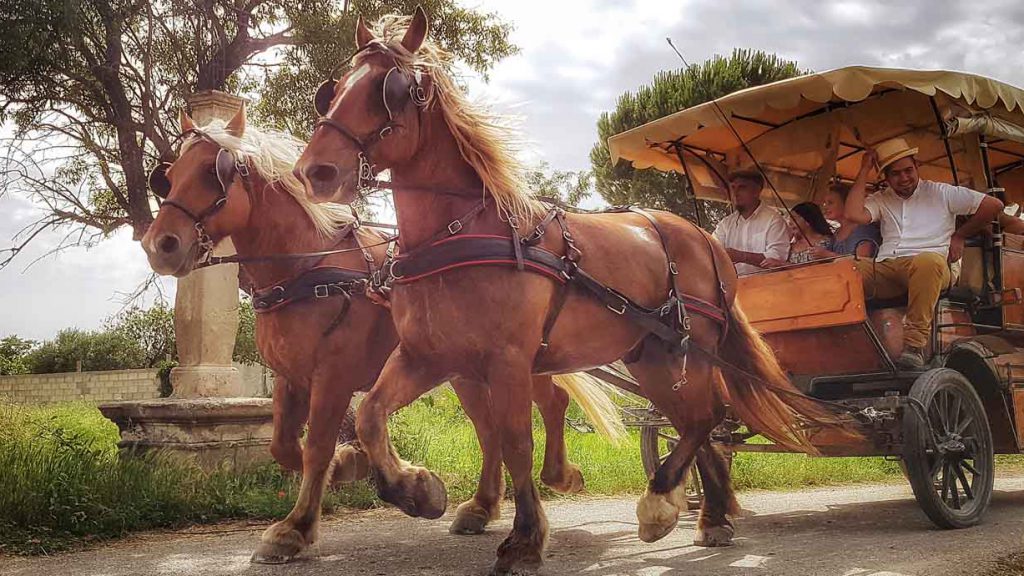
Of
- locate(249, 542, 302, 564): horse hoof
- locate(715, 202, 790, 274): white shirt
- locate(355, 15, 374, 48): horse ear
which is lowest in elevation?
locate(249, 542, 302, 564): horse hoof

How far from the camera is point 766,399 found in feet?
16.7

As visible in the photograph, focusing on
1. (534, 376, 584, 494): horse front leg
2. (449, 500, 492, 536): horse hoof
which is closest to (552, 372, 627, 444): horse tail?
(534, 376, 584, 494): horse front leg

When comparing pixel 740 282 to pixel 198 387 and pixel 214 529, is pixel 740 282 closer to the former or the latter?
pixel 214 529

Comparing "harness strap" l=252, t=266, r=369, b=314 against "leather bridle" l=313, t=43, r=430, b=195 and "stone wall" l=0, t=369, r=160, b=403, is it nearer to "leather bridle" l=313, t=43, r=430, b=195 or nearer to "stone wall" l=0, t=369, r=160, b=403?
"leather bridle" l=313, t=43, r=430, b=195

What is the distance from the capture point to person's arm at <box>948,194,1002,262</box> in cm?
559

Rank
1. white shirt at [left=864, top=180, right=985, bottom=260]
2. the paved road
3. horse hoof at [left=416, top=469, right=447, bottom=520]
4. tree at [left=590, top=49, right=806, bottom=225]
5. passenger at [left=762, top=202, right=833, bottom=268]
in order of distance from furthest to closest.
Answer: tree at [left=590, top=49, right=806, bottom=225]
passenger at [left=762, top=202, right=833, bottom=268]
white shirt at [left=864, top=180, right=985, bottom=260]
the paved road
horse hoof at [left=416, top=469, right=447, bottom=520]

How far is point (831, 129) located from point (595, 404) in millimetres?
2739

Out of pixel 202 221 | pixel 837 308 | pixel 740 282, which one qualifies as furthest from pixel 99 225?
pixel 837 308

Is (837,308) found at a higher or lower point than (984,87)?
lower

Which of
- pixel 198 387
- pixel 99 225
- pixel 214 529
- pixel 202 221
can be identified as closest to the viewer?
pixel 202 221

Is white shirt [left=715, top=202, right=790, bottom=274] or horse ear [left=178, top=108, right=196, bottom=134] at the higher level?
horse ear [left=178, top=108, right=196, bottom=134]

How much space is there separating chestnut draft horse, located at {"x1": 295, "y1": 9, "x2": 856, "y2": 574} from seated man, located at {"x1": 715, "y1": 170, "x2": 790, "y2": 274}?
1657 mm

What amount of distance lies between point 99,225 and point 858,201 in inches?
288

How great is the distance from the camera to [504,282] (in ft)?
12.2
